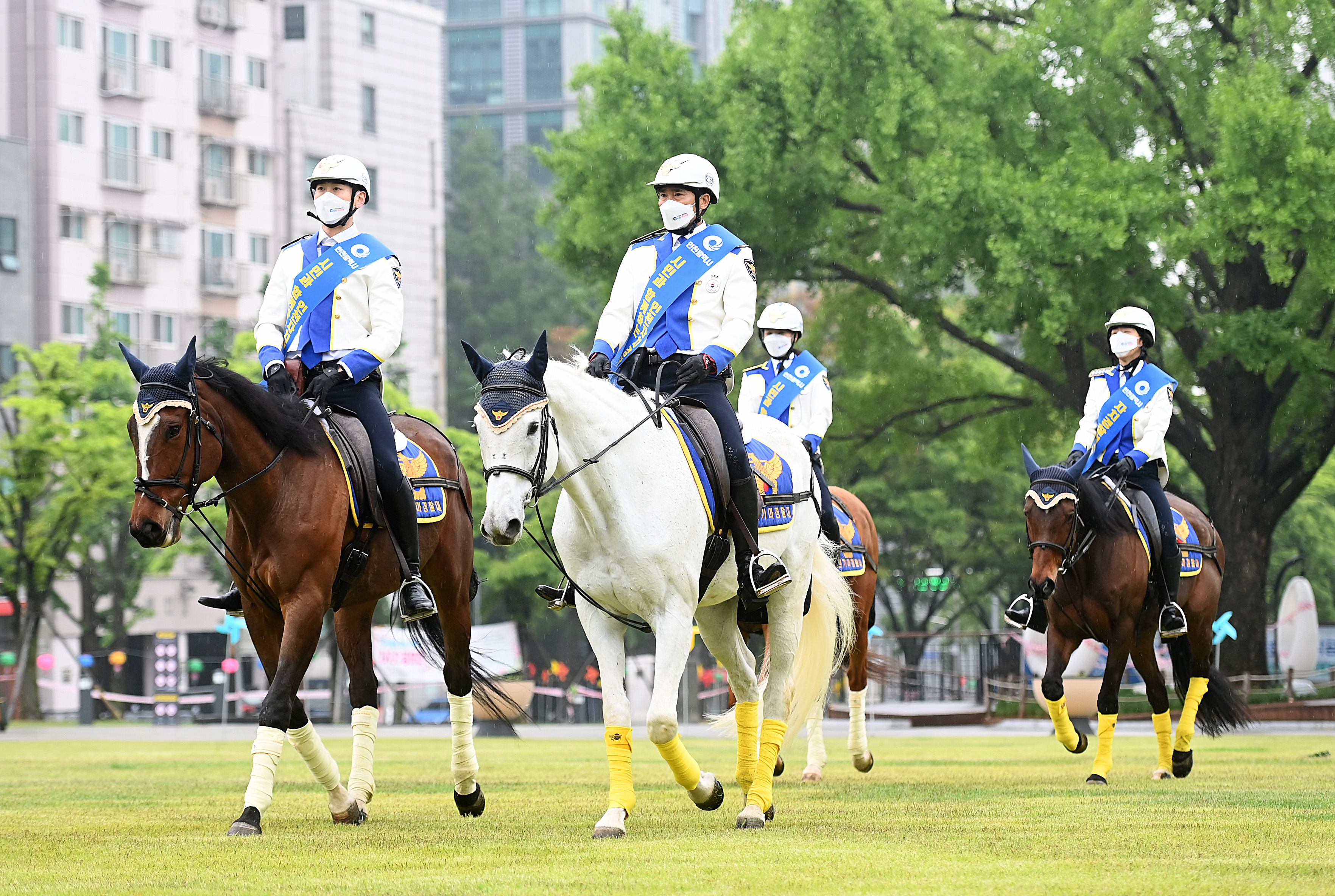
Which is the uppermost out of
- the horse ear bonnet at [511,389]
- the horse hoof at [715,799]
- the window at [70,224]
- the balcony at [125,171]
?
the balcony at [125,171]

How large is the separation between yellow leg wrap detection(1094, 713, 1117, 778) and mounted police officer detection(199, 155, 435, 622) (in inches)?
222

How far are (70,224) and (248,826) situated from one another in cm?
5690

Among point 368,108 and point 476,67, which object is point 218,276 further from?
point 476,67

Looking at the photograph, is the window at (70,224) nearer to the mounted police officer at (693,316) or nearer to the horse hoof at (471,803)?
the horse hoof at (471,803)

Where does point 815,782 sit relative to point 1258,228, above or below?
below

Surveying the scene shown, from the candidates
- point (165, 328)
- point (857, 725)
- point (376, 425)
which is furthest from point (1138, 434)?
point (165, 328)

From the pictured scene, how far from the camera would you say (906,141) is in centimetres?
3300

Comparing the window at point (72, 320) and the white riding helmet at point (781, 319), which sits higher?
the window at point (72, 320)

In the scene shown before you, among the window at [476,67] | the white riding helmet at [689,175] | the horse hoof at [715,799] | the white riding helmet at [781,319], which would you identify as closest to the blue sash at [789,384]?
the white riding helmet at [781,319]

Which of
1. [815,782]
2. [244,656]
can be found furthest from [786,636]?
[244,656]

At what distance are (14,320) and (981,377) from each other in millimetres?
34393

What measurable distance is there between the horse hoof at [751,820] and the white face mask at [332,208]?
423cm

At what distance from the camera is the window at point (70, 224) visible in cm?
6288

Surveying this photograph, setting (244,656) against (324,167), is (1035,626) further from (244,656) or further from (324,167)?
(244,656)
